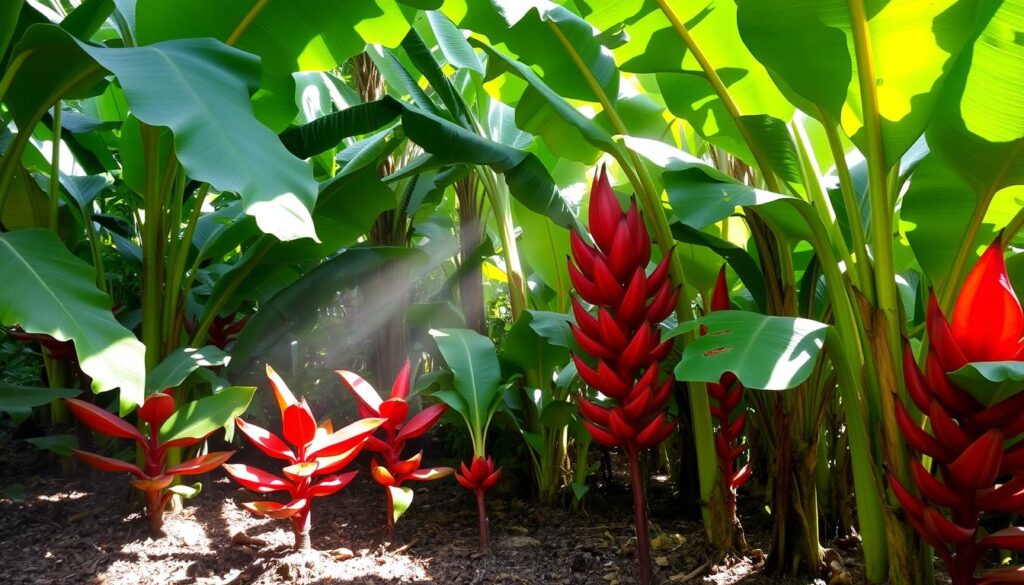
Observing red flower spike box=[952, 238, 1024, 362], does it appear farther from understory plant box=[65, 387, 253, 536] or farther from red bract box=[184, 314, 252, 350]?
red bract box=[184, 314, 252, 350]

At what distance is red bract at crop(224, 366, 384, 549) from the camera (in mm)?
1542

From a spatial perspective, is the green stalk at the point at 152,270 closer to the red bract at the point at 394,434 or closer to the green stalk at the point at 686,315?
the red bract at the point at 394,434

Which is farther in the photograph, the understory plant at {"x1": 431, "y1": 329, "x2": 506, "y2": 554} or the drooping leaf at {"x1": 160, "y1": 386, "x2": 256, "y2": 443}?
the understory plant at {"x1": 431, "y1": 329, "x2": 506, "y2": 554}

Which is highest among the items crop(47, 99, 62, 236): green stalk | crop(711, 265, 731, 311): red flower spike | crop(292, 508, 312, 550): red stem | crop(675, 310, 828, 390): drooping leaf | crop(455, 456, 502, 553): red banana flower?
crop(47, 99, 62, 236): green stalk

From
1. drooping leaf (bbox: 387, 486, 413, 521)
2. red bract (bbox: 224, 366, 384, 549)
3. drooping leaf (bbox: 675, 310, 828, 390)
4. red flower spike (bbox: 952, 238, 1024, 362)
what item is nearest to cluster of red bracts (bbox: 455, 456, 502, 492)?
drooping leaf (bbox: 387, 486, 413, 521)

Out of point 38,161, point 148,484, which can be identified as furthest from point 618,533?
point 38,161

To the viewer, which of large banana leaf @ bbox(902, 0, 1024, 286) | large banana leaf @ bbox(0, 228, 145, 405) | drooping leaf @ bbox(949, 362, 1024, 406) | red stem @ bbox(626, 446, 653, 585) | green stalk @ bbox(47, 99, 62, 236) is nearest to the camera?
drooping leaf @ bbox(949, 362, 1024, 406)

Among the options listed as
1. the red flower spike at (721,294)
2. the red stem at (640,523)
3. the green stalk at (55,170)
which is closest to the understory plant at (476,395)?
the red stem at (640,523)

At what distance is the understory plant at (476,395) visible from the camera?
5.90 ft

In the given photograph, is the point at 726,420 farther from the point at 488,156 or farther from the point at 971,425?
the point at 488,156

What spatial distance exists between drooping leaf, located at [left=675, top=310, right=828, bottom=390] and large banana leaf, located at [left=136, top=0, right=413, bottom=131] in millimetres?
1294

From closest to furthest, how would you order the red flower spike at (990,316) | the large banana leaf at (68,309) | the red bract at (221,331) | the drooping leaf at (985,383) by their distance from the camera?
the drooping leaf at (985,383) < the red flower spike at (990,316) < the large banana leaf at (68,309) < the red bract at (221,331)

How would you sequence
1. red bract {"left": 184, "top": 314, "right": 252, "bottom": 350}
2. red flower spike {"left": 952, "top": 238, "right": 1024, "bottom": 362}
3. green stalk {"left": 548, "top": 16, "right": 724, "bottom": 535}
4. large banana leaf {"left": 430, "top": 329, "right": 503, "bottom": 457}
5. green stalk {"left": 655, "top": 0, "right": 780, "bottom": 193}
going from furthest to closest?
red bract {"left": 184, "top": 314, "right": 252, "bottom": 350} < large banana leaf {"left": 430, "top": 329, "right": 503, "bottom": 457} < green stalk {"left": 548, "top": 16, "right": 724, "bottom": 535} < green stalk {"left": 655, "top": 0, "right": 780, "bottom": 193} < red flower spike {"left": 952, "top": 238, "right": 1024, "bottom": 362}

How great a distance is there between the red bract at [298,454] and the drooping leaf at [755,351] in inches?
32.1
